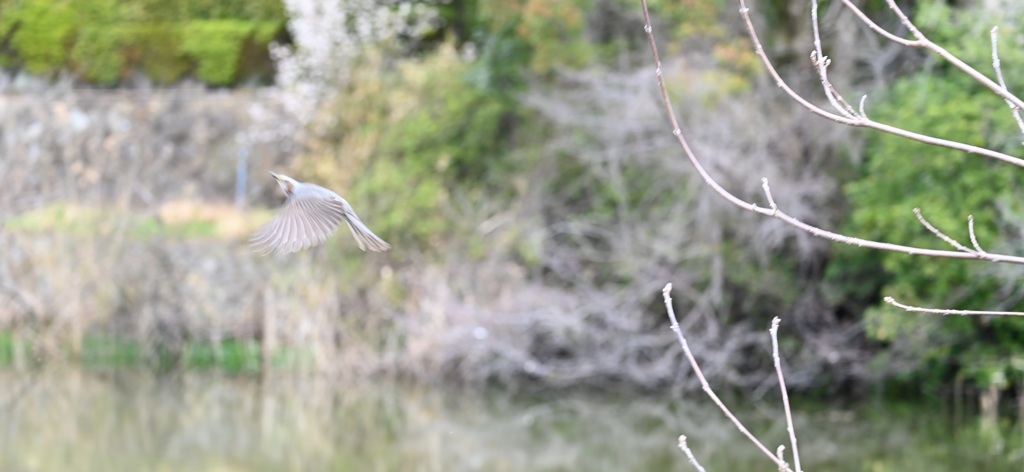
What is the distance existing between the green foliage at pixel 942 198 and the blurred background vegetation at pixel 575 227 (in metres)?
0.02

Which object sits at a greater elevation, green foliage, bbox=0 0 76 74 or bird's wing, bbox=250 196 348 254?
bird's wing, bbox=250 196 348 254

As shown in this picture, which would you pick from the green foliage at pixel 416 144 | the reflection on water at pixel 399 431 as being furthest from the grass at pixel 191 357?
the green foliage at pixel 416 144

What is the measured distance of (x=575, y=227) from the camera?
11422 mm

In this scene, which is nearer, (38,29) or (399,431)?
(399,431)

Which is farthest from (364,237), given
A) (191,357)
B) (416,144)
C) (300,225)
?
(416,144)

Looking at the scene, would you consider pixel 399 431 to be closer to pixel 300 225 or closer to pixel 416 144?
pixel 416 144

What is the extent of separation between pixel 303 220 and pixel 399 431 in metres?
5.41

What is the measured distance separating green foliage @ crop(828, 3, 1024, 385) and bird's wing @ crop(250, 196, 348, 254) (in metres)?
5.30

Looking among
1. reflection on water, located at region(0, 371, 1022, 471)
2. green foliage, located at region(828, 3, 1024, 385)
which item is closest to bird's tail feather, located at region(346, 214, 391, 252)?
reflection on water, located at region(0, 371, 1022, 471)

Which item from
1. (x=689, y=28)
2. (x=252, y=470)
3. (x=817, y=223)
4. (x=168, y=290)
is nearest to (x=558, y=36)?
(x=689, y=28)

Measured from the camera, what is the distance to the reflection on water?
8461mm

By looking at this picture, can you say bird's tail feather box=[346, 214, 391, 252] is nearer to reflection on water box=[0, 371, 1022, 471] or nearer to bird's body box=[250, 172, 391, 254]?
bird's body box=[250, 172, 391, 254]

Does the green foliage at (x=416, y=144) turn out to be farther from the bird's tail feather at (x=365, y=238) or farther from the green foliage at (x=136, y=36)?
the bird's tail feather at (x=365, y=238)

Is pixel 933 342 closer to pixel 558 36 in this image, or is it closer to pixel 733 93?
pixel 733 93
